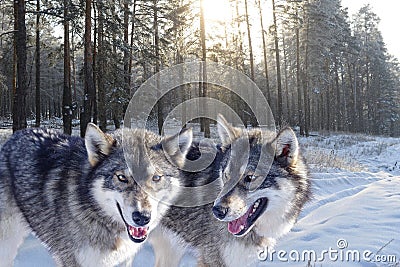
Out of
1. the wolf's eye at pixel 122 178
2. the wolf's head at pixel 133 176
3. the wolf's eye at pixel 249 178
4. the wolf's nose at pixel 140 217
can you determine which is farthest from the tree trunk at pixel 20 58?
Answer: the wolf's eye at pixel 249 178

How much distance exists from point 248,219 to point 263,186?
0.40 meters

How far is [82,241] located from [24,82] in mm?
8970

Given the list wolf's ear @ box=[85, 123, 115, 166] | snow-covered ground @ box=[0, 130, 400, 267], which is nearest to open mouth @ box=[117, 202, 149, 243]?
wolf's ear @ box=[85, 123, 115, 166]

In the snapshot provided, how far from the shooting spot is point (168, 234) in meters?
4.10

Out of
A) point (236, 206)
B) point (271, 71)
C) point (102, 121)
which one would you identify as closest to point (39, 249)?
point (236, 206)

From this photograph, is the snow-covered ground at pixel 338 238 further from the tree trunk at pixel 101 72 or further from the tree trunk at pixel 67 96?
the tree trunk at pixel 101 72

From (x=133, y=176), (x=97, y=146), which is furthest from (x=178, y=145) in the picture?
(x=97, y=146)

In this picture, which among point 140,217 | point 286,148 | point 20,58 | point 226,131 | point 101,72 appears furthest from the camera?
point 101,72

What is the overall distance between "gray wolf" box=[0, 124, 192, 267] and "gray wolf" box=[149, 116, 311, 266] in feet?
1.47

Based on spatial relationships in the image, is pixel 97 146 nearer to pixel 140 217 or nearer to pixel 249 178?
pixel 140 217

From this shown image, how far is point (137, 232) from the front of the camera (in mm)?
3318

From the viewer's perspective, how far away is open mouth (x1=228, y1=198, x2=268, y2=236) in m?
3.51

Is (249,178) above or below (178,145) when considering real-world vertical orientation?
below

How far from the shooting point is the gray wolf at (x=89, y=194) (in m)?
3.35
